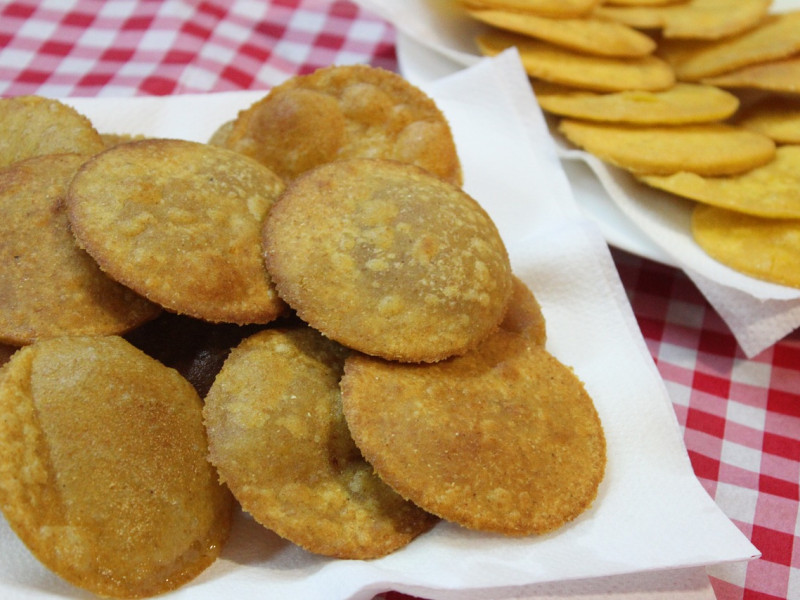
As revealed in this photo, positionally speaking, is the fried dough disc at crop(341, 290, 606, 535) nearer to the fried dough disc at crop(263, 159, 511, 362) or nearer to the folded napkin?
the fried dough disc at crop(263, 159, 511, 362)

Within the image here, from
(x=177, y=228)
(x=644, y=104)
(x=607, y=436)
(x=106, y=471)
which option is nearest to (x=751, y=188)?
(x=644, y=104)

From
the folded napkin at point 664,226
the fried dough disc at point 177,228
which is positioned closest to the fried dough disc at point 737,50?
the folded napkin at point 664,226

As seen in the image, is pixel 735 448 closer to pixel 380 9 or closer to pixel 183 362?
pixel 183 362

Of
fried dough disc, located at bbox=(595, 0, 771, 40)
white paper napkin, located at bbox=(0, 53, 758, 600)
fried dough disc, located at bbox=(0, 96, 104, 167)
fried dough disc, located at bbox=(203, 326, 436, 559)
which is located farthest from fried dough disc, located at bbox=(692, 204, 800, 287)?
fried dough disc, located at bbox=(0, 96, 104, 167)

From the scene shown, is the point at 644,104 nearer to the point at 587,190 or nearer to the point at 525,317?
the point at 587,190

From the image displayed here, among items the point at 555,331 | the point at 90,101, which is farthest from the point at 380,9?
the point at 555,331

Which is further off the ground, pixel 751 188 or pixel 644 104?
pixel 644 104
